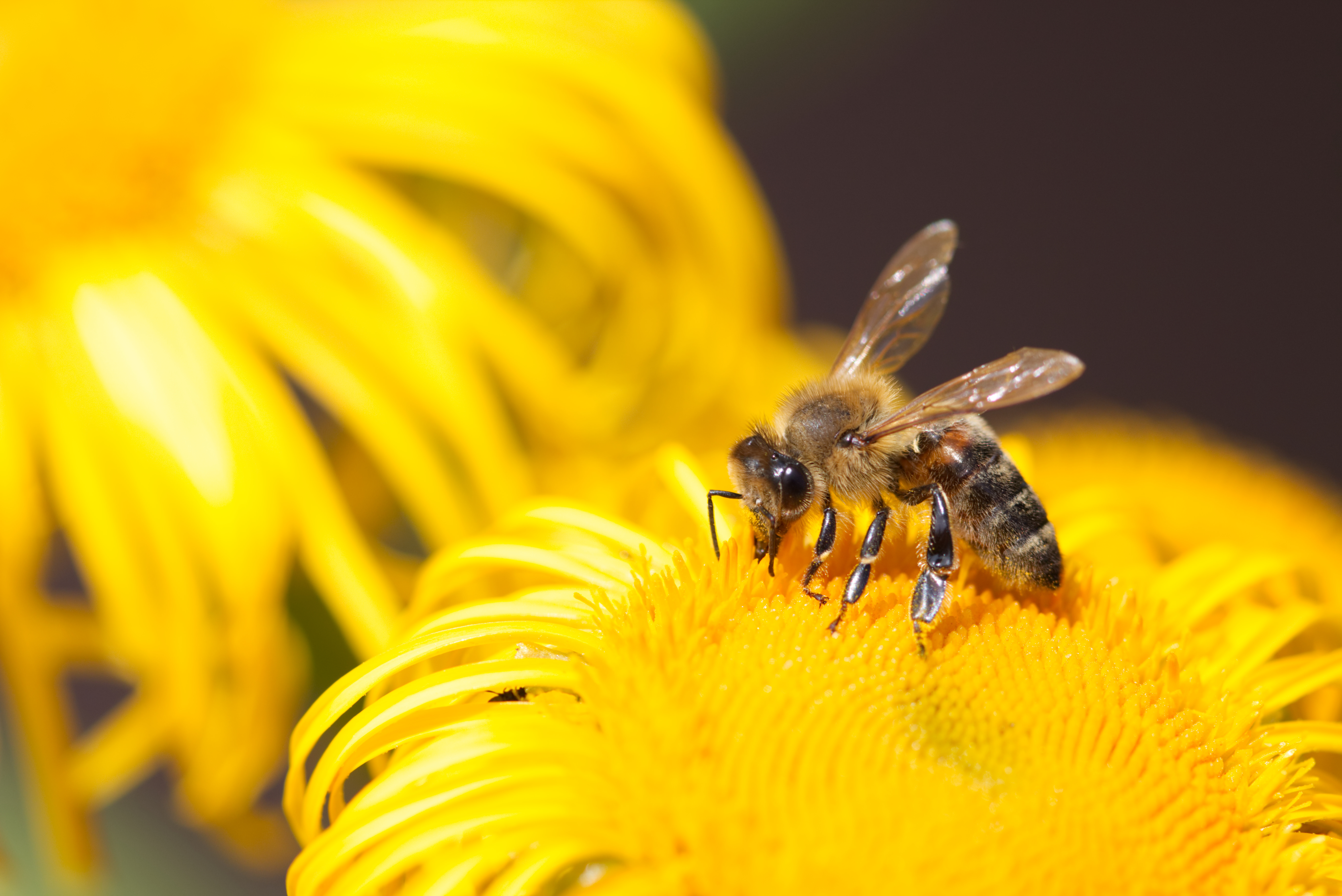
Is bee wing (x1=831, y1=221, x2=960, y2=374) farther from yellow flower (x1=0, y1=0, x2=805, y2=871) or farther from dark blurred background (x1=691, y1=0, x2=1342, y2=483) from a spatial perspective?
dark blurred background (x1=691, y1=0, x2=1342, y2=483)

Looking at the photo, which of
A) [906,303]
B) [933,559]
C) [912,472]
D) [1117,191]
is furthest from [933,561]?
[1117,191]

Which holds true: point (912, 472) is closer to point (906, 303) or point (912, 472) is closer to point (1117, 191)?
point (906, 303)

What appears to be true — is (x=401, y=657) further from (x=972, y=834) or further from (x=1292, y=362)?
(x=1292, y=362)

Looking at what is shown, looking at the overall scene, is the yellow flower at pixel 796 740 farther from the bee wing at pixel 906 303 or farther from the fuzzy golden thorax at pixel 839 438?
the bee wing at pixel 906 303

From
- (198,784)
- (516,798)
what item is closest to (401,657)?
(516,798)

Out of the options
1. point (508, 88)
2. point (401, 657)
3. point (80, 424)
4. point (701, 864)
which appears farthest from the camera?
point (508, 88)

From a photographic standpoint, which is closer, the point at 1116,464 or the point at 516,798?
the point at 516,798

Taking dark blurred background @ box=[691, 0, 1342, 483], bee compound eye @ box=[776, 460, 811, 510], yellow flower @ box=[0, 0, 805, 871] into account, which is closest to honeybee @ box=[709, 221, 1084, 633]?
bee compound eye @ box=[776, 460, 811, 510]
